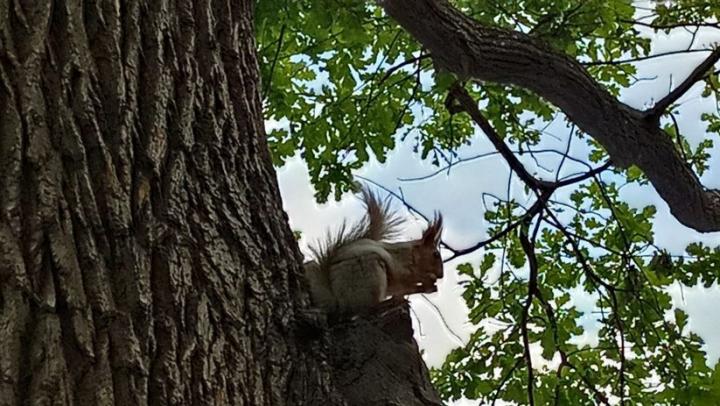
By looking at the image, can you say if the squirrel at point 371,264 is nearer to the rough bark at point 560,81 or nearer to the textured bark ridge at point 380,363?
the textured bark ridge at point 380,363

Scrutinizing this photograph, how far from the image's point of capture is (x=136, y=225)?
42.6 inches

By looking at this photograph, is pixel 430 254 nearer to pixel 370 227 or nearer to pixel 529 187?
pixel 370 227

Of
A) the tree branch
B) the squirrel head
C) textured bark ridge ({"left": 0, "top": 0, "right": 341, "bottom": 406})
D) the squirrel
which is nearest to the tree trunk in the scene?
textured bark ridge ({"left": 0, "top": 0, "right": 341, "bottom": 406})

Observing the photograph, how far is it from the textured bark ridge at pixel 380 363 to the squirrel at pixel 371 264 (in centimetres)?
7

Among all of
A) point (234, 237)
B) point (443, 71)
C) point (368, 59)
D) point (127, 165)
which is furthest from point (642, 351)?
point (127, 165)

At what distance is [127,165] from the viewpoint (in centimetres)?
110

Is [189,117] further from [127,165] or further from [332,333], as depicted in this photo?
[332,333]

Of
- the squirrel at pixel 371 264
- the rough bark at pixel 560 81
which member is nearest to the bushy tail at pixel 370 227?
the squirrel at pixel 371 264

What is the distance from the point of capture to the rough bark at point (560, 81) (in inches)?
87.0

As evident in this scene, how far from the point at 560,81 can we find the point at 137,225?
1.46 meters

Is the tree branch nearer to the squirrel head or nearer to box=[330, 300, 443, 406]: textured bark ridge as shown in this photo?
the squirrel head

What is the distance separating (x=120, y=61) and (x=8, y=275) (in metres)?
0.33

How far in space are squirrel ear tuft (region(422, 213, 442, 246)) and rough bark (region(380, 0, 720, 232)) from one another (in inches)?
19.4

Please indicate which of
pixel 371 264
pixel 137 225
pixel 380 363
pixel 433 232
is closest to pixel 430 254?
pixel 433 232
